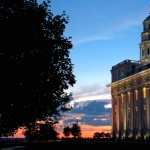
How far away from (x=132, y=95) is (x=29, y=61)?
9637 centimetres

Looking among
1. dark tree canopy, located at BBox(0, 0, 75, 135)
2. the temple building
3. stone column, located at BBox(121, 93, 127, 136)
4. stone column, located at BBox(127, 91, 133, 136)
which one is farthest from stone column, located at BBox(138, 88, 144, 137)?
dark tree canopy, located at BBox(0, 0, 75, 135)

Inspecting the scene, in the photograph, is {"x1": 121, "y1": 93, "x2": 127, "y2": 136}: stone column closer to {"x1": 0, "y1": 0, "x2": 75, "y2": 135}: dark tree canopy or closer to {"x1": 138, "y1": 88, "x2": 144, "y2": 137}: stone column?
{"x1": 138, "y1": 88, "x2": 144, "y2": 137}: stone column

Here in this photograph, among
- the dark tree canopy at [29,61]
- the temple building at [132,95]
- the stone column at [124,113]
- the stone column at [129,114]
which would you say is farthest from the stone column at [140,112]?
the dark tree canopy at [29,61]

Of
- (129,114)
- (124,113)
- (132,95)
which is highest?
(132,95)

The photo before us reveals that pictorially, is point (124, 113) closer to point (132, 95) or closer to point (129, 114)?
point (129, 114)

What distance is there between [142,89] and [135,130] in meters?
11.5

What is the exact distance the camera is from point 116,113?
14900 cm

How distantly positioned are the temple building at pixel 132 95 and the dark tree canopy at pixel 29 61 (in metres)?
75.4

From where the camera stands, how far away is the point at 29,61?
38312 mm

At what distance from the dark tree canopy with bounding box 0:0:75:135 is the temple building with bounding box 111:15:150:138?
75433mm

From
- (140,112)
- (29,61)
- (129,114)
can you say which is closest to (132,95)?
(129,114)

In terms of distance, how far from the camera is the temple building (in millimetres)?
123375

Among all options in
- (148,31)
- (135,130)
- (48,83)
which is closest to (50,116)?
(48,83)

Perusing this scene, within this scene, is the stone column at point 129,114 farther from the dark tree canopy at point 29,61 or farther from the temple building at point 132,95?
the dark tree canopy at point 29,61
